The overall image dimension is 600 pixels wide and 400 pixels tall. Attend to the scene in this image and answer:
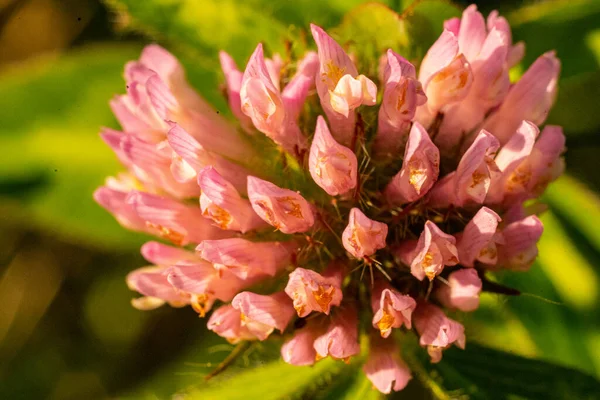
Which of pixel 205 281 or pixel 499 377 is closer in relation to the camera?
pixel 205 281

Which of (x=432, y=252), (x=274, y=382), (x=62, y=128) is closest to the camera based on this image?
(x=432, y=252)

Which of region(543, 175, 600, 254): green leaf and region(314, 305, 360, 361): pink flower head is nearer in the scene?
region(314, 305, 360, 361): pink flower head

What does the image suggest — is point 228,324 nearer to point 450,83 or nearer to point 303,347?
point 303,347

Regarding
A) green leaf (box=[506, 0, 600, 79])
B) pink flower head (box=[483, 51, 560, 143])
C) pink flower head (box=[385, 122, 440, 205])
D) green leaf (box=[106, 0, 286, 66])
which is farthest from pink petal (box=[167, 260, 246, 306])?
green leaf (box=[506, 0, 600, 79])

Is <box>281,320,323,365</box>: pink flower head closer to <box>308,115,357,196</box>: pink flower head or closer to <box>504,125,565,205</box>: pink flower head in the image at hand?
<box>308,115,357,196</box>: pink flower head

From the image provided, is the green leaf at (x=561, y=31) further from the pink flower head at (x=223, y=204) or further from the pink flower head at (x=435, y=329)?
the pink flower head at (x=223, y=204)

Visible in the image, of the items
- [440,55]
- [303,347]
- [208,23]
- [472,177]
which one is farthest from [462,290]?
[208,23]

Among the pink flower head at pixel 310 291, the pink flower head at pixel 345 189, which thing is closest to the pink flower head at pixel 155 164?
the pink flower head at pixel 345 189
